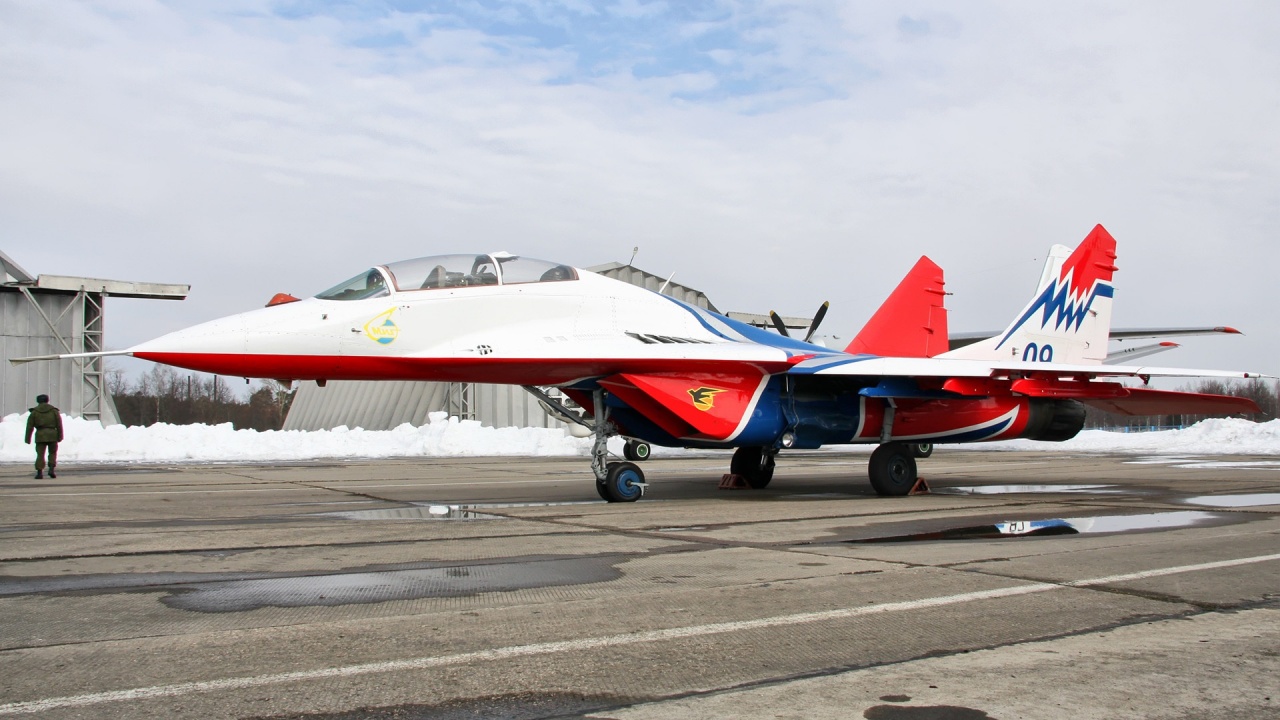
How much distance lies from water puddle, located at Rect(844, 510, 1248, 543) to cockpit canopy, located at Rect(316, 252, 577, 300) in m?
5.31

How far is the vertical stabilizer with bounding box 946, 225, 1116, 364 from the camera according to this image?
1497 cm

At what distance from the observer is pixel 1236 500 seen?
36.6 ft

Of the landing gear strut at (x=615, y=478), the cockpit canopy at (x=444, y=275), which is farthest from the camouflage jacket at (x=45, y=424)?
the landing gear strut at (x=615, y=478)

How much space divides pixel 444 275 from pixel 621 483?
3122 mm

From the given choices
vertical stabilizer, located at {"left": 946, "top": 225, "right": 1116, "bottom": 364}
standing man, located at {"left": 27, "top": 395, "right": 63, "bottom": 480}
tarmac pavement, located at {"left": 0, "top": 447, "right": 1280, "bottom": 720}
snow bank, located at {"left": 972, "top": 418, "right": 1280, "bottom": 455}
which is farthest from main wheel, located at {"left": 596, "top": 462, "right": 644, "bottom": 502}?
snow bank, located at {"left": 972, "top": 418, "right": 1280, "bottom": 455}

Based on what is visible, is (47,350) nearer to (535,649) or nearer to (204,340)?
(204,340)

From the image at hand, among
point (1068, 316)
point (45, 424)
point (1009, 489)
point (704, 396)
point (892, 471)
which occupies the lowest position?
point (1009, 489)

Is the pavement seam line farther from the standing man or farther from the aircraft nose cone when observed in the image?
the standing man

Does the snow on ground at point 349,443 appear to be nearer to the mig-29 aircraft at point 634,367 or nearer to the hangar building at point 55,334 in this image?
the hangar building at point 55,334

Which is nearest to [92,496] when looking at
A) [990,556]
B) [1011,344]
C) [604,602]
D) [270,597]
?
[270,597]

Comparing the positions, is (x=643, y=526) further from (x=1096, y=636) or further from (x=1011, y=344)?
(x=1011, y=344)

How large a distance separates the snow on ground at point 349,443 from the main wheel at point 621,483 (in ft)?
50.9

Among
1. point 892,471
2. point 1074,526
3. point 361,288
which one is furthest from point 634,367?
point 1074,526

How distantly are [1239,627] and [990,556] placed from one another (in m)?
2.14
